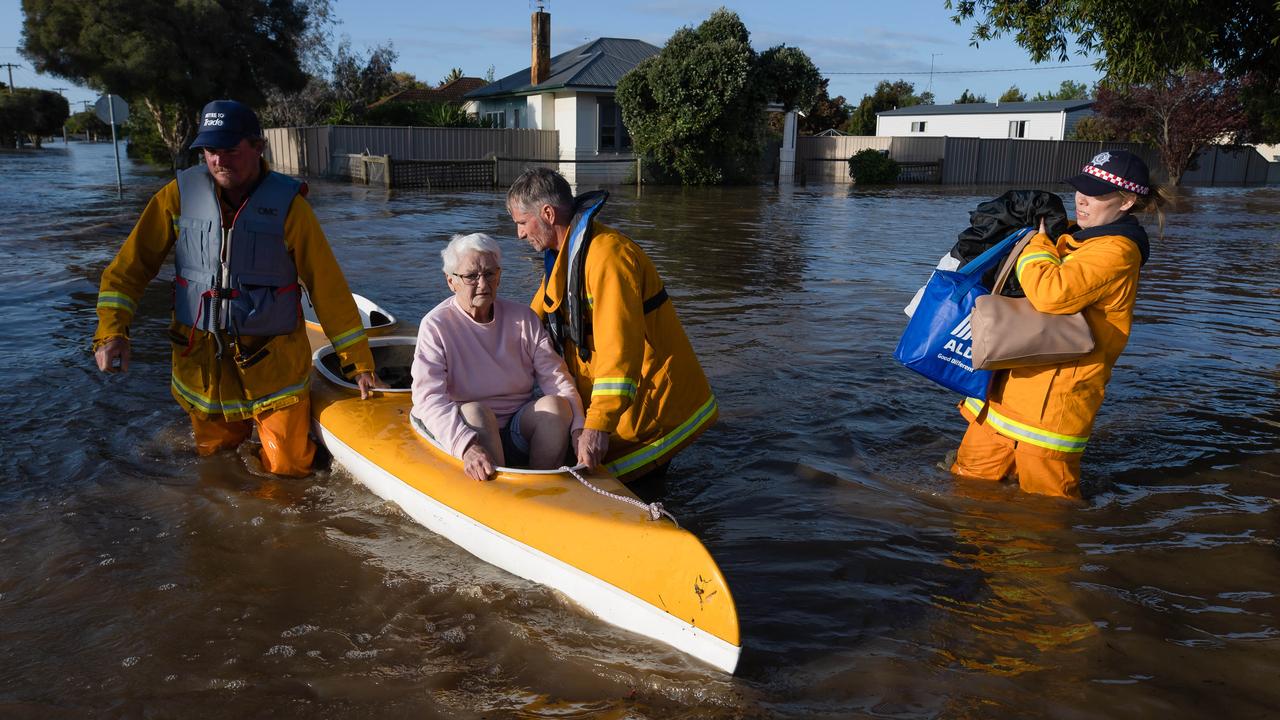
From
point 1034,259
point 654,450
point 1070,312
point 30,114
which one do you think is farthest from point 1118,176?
point 30,114

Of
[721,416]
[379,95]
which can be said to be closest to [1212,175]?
[379,95]

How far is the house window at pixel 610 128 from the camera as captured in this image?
3027 cm

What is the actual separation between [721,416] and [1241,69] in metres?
5.34

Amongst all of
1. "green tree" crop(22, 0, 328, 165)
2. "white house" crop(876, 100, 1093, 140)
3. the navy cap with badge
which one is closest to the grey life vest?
the navy cap with badge

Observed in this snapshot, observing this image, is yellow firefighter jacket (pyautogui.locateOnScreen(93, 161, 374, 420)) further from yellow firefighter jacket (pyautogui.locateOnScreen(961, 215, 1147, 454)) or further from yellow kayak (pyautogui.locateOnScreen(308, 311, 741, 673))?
yellow firefighter jacket (pyautogui.locateOnScreen(961, 215, 1147, 454))

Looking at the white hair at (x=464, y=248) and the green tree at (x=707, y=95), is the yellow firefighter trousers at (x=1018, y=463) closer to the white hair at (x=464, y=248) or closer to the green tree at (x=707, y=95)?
the white hair at (x=464, y=248)

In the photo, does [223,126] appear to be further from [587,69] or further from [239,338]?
[587,69]

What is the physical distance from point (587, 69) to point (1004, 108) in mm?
30831

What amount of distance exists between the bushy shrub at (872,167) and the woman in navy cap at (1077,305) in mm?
30517

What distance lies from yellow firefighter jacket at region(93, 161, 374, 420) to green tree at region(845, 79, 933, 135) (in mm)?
52423

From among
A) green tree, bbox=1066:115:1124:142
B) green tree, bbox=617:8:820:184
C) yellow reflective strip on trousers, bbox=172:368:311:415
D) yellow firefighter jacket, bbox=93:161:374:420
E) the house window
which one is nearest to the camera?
yellow firefighter jacket, bbox=93:161:374:420

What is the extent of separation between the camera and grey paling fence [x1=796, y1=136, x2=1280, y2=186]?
Answer: 35.4 meters

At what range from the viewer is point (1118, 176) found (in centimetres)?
402

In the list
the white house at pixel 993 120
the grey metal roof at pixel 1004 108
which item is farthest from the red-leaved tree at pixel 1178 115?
the grey metal roof at pixel 1004 108
